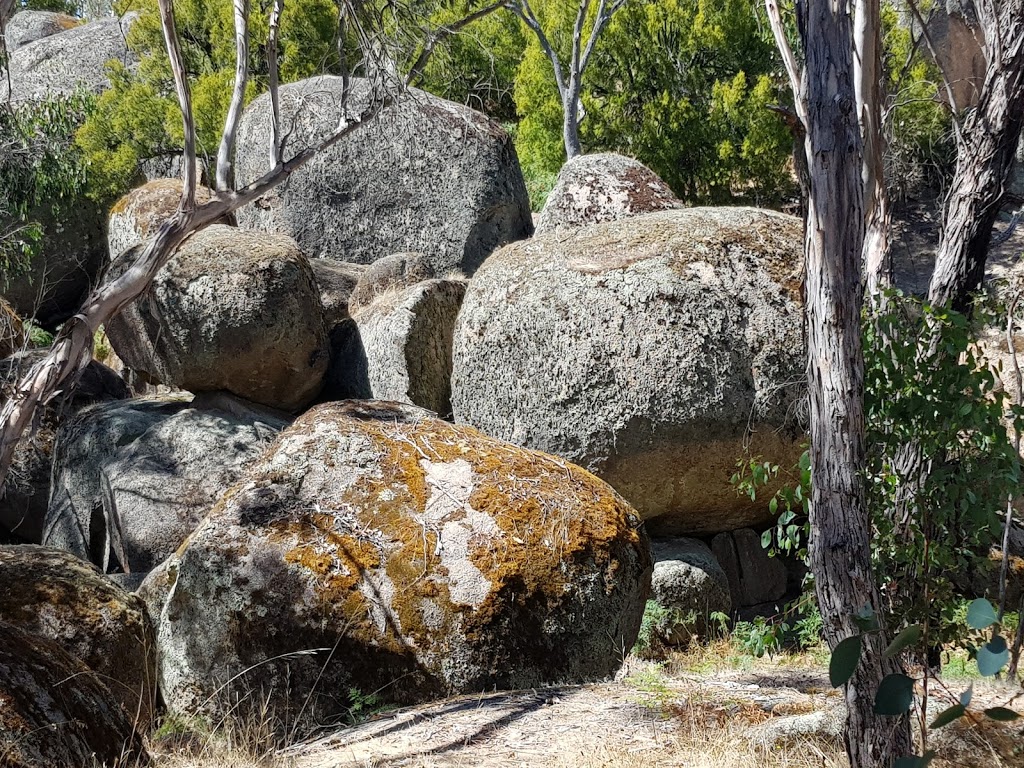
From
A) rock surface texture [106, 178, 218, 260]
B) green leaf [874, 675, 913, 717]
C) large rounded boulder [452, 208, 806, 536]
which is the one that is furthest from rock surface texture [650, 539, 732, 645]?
rock surface texture [106, 178, 218, 260]

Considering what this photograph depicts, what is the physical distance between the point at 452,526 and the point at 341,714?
3.45ft

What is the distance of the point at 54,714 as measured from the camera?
3816mm

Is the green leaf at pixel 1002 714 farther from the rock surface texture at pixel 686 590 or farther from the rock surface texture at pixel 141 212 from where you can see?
the rock surface texture at pixel 141 212

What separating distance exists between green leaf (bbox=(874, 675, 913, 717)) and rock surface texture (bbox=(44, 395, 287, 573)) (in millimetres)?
8241

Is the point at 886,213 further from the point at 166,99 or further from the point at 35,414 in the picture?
the point at 166,99

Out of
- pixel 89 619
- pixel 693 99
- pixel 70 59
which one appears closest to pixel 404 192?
pixel 693 99

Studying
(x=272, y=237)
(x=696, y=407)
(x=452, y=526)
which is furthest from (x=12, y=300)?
(x=452, y=526)

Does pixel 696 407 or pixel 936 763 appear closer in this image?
pixel 936 763


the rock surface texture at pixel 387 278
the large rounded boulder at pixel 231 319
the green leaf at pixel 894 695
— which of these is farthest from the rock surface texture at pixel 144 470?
the green leaf at pixel 894 695

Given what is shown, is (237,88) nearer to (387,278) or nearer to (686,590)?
(686,590)

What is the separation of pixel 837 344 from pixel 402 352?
7892mm

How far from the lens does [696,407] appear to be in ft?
28.8

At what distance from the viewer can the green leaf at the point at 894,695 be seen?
2.24 meters

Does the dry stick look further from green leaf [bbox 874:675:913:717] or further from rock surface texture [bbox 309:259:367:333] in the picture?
rock surface texture [bbox 309:259:367:333]
